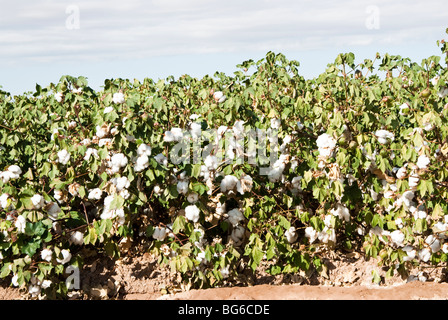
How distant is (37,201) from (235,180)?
150 cm

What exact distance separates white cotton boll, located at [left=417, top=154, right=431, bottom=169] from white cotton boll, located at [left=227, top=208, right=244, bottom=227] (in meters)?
1.45

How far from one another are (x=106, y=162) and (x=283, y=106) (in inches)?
64.6

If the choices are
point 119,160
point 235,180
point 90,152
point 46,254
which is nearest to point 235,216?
point 235,180

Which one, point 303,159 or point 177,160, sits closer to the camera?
point 177,160

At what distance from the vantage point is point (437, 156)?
4.78 meters

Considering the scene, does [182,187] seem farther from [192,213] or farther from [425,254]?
[425,254]

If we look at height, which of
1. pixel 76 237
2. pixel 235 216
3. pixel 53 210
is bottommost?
pixel 76 237

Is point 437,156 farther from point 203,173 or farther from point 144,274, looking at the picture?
point 144,274

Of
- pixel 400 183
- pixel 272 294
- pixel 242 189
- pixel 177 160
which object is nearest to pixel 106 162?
pixel 177 160

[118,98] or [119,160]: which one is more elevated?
[118,98]

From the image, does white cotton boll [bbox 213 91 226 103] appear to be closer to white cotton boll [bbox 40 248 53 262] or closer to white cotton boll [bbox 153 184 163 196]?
white cotton boll [bbox 153 184 163 196]

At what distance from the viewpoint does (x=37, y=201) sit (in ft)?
14.0

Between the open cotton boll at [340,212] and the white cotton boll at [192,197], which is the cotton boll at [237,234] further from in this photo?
the open cotton boll at [340,212]

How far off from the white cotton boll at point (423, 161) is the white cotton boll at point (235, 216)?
145cm
